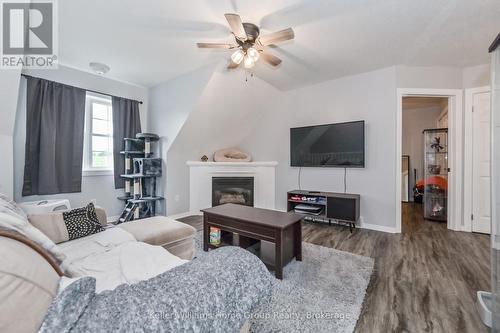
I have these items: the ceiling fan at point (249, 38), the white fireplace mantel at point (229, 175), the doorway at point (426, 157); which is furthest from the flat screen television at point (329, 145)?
the ceiling fan at point (249, 38)

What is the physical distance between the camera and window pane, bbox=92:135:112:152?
148 inches

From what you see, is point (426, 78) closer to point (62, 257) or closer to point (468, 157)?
point (468, 157)

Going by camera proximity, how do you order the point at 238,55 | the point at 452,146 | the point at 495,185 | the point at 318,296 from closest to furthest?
1. the point at 495,185
2. the point at 318,296
3. the point at 238,55
4. the point at 452,146

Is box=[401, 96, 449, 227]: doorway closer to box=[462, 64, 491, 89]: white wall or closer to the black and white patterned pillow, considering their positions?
box=[462, 64, 491, 89]: white wall

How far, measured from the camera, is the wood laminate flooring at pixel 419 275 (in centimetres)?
154

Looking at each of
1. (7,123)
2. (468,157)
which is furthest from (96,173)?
(468,157)

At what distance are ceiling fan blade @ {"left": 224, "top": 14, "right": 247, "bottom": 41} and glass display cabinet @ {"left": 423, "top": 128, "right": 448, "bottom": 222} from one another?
437cm

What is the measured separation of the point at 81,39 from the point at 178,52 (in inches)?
42.6

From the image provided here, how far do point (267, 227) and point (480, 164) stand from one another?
3497mm

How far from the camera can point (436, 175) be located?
14.1ft

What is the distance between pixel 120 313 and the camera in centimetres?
65

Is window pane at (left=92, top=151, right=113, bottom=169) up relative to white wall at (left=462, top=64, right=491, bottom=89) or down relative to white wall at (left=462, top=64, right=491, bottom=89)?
down

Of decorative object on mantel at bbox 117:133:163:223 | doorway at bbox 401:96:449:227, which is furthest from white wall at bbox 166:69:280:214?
doorway at bbox 401:96:449:227

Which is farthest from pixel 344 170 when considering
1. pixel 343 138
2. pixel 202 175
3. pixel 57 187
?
pixel 57 187
